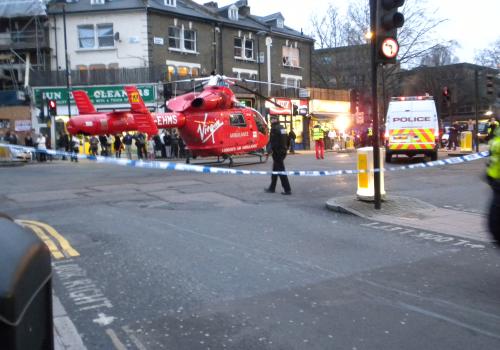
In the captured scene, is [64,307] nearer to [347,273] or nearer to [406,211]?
[347,273]

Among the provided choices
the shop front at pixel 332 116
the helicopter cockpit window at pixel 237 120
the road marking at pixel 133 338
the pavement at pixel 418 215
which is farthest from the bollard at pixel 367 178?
the shop front at pixel 332 116

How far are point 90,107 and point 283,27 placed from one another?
3044 cm

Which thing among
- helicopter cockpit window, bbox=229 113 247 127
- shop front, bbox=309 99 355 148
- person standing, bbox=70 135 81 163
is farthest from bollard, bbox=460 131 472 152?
person standing, bbox=70 135 81 163

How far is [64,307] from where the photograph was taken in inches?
181

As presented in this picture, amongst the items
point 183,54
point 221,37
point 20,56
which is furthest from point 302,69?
point 20,56

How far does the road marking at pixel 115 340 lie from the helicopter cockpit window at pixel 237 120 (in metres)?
16.4

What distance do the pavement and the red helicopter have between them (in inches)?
363

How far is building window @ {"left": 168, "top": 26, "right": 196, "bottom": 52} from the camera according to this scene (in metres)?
34.0

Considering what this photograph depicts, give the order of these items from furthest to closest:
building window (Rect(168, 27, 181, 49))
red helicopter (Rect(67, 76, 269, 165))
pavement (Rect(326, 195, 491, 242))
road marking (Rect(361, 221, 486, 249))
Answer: building window (Rect(168, 27, 181, 49)) → red helicopter (Rect(67, 76, 269, 165)) → pavement (Rect(326, 195, 491, 242)) → road marking (Rect(361, 221, 486, 249))

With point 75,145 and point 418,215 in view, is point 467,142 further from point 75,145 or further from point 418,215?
point 75,145

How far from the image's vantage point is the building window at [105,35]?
106ft

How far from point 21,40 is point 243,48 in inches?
606

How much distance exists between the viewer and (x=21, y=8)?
3375 cm

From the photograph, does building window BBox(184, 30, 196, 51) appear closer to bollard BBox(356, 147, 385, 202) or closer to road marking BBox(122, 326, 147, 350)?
bollard BBox(356, 147, 385, 202)
